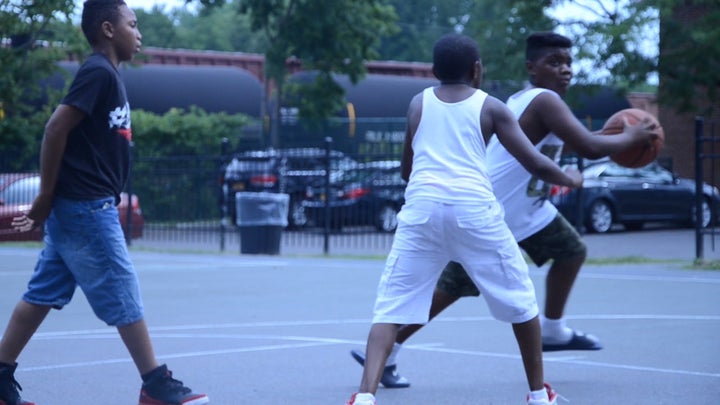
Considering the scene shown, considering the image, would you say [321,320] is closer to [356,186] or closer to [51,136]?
[51,136]

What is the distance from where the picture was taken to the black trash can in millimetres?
18984

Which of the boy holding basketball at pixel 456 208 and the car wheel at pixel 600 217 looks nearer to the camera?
the boy holding basketball at pixel 456 208

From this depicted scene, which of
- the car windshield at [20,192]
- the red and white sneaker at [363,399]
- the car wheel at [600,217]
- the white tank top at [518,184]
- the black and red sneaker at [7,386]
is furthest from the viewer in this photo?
the car wheel at [600,217]

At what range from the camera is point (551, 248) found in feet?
22.3

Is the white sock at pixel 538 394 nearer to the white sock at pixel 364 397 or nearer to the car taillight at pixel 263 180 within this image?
the white sock at pixel 364 397

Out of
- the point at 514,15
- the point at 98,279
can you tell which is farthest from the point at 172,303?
the point at 514,15

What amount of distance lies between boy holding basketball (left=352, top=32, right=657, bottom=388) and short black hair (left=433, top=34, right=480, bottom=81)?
78 cm

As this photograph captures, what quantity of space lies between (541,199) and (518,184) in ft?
0.62

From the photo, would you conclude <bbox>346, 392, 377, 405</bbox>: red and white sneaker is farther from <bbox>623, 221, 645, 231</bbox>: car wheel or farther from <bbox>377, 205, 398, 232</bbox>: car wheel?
<bbox>623, 221, 645, 231</bbox>: car wheel

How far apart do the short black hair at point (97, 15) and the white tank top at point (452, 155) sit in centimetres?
146

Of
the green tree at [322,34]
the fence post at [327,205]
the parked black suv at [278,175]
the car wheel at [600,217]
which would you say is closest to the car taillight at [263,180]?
the parked black suv at [278,175]

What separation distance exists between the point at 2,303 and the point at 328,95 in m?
23.3

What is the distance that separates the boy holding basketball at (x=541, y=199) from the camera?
20.7 feet

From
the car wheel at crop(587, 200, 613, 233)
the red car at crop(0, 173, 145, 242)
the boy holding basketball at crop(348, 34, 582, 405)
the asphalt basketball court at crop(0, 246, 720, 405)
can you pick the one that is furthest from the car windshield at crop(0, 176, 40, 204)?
the boy holding basketball at crop(348, 34, 582, 405)
